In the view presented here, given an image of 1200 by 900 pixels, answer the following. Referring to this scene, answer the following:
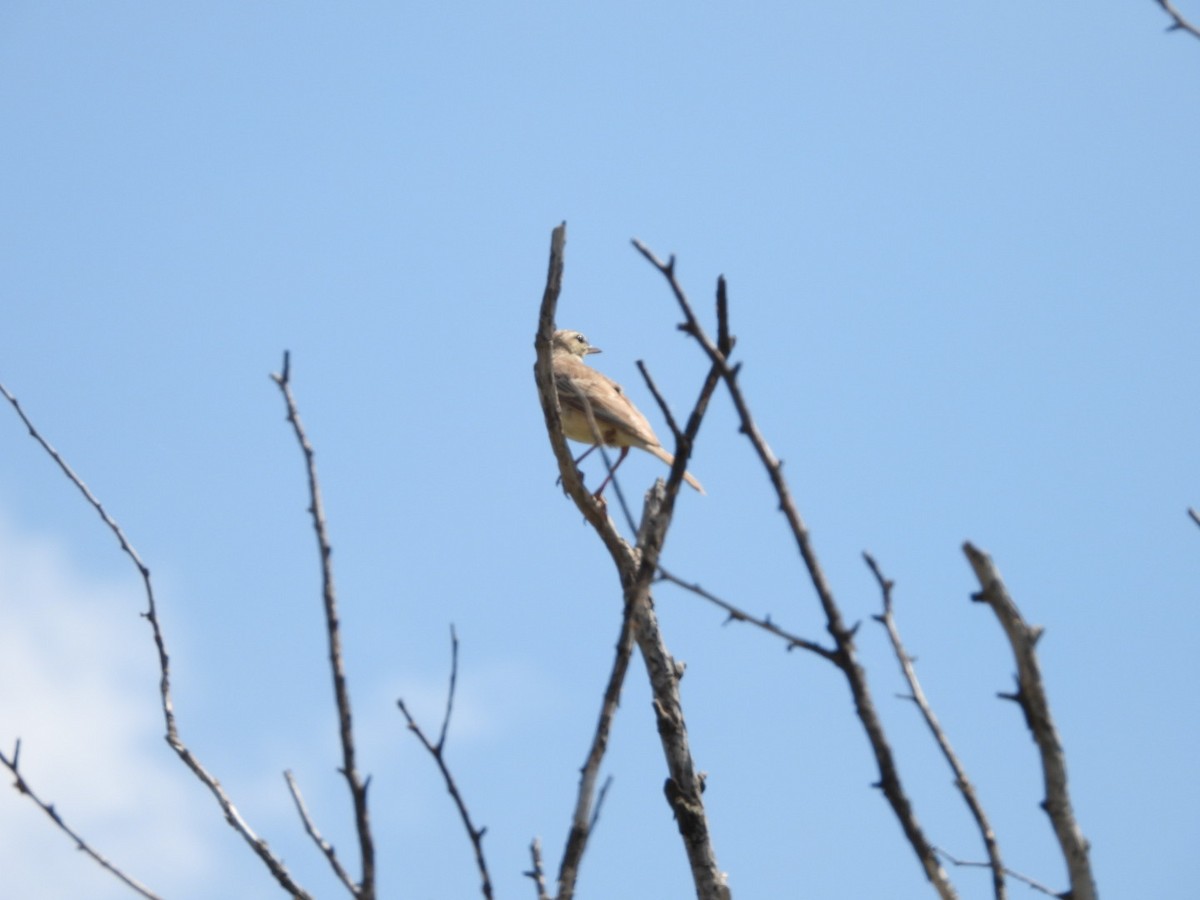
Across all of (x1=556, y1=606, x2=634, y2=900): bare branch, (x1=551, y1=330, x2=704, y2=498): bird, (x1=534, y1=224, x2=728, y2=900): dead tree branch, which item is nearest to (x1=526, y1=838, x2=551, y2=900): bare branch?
(x1=556, y1=606, x2=634, y2=900): bare branch

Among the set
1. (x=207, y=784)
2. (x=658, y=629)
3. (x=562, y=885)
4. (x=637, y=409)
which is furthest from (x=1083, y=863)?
(x=637, y=409)

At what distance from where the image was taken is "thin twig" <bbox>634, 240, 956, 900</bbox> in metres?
2.27

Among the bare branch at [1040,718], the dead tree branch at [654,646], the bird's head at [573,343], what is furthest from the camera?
the bird's head at [573,343]

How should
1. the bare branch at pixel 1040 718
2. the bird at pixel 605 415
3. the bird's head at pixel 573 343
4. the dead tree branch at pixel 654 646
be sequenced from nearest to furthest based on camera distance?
the bare branch at pixel 1040 718 < the dead tree branch at pixel 654 646 < the bird at pixel 605 415 < the bird's head at pixel 573 343

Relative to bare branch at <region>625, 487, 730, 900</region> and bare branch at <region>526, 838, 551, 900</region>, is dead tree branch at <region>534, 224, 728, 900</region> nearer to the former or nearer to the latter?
bare branch at <region>625, 487, 730, 900</region>

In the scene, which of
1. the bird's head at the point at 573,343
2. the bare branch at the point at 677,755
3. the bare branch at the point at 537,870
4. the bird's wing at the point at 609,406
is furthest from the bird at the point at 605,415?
the bare branch at the point at 537,870

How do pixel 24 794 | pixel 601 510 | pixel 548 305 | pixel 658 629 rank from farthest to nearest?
pixel 601 510
pixel 658 629
pixel 548 305
pixel 24 794

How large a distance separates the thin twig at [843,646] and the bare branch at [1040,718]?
21 centimetres

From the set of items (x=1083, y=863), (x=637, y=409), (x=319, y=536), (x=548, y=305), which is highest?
(x=637, y=409)

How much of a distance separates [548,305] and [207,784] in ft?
7.73

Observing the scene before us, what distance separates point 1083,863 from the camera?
2184 millimetres

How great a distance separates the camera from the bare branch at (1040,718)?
6.89ft

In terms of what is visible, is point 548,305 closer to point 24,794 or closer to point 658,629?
point 658,629

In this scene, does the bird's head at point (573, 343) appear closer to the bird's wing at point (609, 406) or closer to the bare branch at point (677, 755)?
the bird's wing at point (609, 406)
